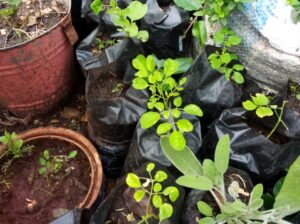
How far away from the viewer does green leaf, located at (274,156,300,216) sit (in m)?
0.83

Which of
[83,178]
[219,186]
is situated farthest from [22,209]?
[219,186]

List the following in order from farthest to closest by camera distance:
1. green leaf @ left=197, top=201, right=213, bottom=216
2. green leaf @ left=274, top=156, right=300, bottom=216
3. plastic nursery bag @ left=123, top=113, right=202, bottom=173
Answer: plastic nursery bag @ left=123, top=113, right=202, bottom=173 < green leaf @ left=197, top=201, right=213, bottom=216 < green leaf @ left=274, top=156, right=300, bottom=216

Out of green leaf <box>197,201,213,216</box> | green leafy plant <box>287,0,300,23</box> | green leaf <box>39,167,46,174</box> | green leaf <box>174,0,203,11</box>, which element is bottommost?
green leaf <box>39,167,46,174</box>

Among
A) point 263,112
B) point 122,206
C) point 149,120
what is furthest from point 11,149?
point 263,112

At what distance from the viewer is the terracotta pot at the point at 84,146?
124 centimetres

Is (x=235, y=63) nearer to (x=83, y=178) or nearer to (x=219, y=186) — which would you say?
(x=219, y=186)

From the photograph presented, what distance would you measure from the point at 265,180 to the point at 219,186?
41 centimetres

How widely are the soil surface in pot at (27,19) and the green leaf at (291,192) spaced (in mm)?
1011

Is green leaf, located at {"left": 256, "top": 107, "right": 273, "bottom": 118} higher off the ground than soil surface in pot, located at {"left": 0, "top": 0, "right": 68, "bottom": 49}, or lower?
higher

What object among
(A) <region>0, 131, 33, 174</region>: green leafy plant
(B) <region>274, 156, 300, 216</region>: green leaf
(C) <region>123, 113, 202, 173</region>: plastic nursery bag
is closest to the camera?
(B) <region>274, 156, 300, 216</region>: green leaf

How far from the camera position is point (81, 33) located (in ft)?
5.80

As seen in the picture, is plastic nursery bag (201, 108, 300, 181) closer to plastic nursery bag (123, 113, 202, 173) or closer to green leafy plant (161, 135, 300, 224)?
plastic nursery bag (123, 113, 202, 173)

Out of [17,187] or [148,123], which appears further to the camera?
[17,187]

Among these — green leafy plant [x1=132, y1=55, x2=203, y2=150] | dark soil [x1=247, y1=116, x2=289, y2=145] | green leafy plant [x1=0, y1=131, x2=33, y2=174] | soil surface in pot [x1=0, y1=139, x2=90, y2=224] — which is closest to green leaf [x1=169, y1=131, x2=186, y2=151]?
green leafy plant [x1=132, y1=55, x2=203, y2=150]
